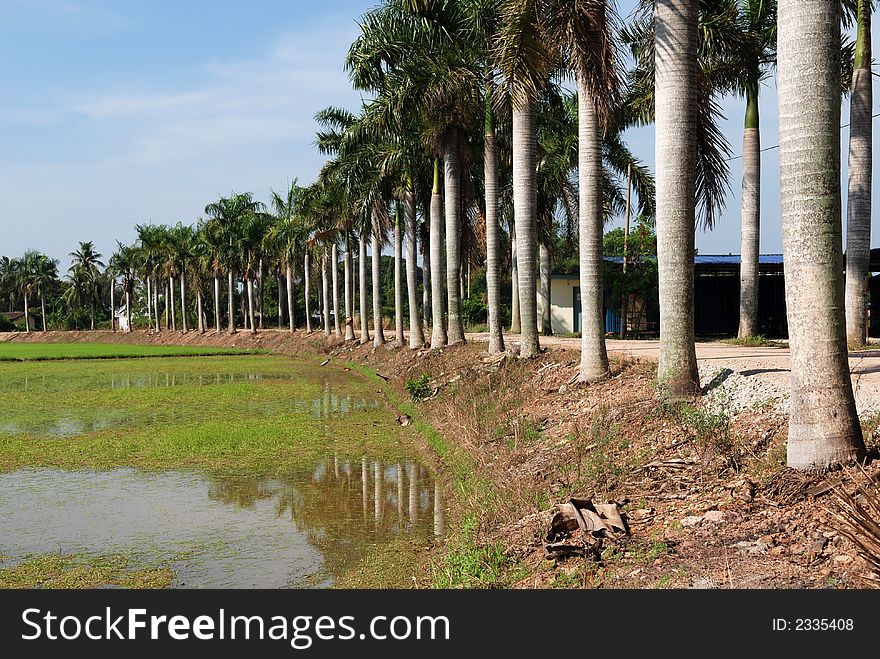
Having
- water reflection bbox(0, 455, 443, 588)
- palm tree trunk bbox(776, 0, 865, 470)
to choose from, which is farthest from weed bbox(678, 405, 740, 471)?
water reflection bbox(0, 455, 443, 588)

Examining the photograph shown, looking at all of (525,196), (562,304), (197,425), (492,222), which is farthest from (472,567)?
(562,304)

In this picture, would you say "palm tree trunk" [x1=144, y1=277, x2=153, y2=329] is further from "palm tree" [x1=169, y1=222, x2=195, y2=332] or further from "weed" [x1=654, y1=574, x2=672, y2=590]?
"weed" [x1=654, y1=574, x2=672, y2=590]

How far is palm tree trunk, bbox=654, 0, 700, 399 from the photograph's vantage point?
12.2 m

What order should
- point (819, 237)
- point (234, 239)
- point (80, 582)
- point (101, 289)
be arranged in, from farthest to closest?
point (101, 289), point (234, 239), point (80, 582), point (819, 237)

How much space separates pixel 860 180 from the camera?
21.1 metres

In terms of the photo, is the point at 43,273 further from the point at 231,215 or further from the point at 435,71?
the point at 435,71

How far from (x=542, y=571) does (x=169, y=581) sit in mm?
4109

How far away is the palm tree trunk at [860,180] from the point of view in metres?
20.5

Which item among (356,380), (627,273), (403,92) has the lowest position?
(356,380)

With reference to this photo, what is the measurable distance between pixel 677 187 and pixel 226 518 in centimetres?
786
